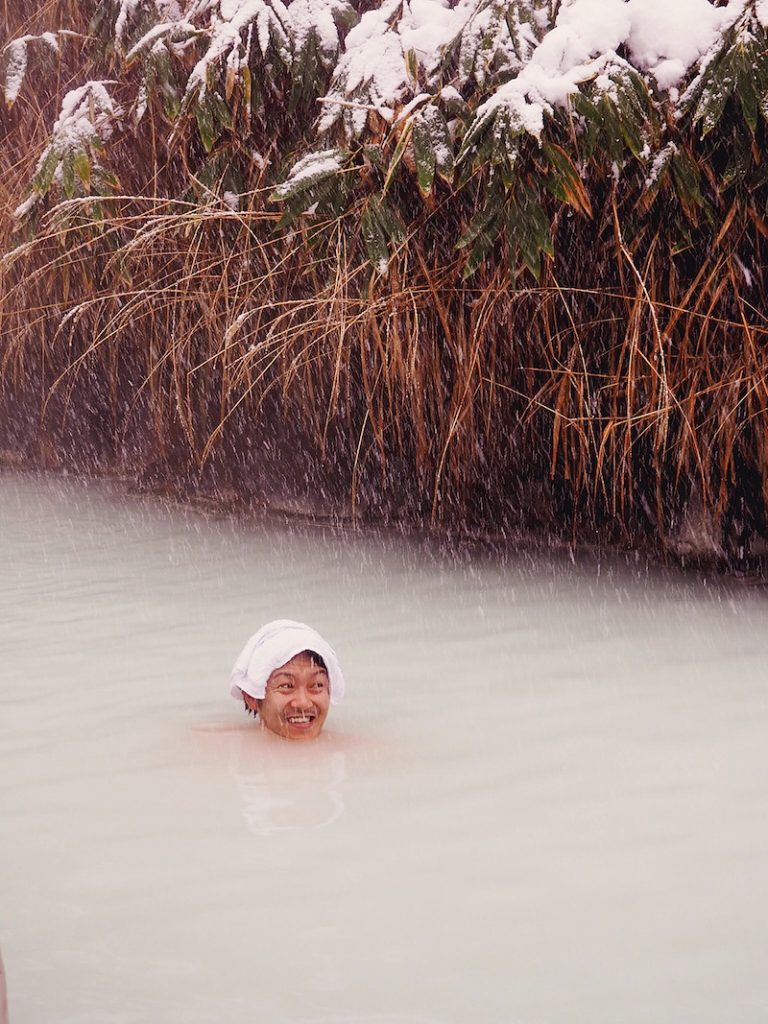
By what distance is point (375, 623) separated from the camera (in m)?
6.32

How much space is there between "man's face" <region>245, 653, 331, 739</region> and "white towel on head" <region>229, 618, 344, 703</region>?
0.08ft

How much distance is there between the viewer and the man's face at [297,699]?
170 inches

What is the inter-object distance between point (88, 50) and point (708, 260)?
439 cm

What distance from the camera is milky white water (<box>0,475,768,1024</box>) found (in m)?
2.90

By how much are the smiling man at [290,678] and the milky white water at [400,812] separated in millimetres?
87

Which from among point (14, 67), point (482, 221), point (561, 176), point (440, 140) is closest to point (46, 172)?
point (14, 67)

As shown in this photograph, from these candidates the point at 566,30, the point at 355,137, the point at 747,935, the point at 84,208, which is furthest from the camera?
the point at 84,208

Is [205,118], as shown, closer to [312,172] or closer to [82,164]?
Result: [82,164]

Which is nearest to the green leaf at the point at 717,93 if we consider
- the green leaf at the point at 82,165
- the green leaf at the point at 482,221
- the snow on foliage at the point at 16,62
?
the green leaf at the point at 482,221

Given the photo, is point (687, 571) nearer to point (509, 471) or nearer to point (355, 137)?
point (509, 471)

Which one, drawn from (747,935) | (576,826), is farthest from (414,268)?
(747,935)

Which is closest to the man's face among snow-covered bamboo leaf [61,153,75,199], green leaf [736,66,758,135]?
green leaf [736,66,758,135]

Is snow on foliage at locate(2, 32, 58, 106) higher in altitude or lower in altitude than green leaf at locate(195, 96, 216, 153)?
higher

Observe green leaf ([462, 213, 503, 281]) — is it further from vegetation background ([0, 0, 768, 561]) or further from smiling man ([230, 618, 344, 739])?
smiling man ([230, 618, 344, 739])
